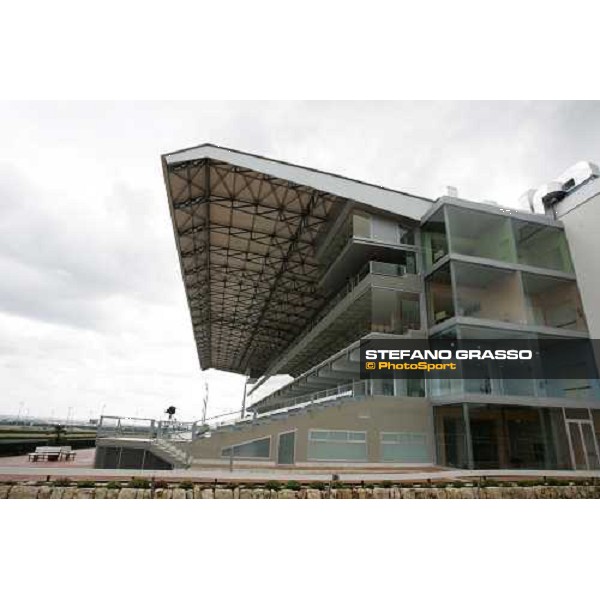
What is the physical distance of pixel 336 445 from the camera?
651 inches

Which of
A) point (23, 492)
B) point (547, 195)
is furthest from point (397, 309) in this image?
point (23, 492)

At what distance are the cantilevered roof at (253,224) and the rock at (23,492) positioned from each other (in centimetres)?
1401

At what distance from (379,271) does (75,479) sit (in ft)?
54.3

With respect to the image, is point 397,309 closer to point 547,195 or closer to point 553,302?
point 553,302

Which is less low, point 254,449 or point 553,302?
point 553,302

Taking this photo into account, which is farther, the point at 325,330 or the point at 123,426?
the point at 325,330

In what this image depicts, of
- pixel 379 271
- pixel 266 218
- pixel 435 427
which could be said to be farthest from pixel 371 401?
pixel 266 218

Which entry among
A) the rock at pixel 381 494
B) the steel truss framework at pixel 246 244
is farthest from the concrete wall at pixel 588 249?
the rock at pixel 381 494

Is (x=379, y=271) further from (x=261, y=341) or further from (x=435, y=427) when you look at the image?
(x=261, y=341)

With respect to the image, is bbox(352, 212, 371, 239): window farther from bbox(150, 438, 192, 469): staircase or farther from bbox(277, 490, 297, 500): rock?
bbox(277, 490, 297, 500): rock

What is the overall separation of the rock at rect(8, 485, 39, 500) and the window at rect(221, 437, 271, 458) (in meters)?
8.29

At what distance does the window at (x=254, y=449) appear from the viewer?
16.7 metres

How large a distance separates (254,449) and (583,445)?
15.3 meters

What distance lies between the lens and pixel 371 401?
17500 millimetres
